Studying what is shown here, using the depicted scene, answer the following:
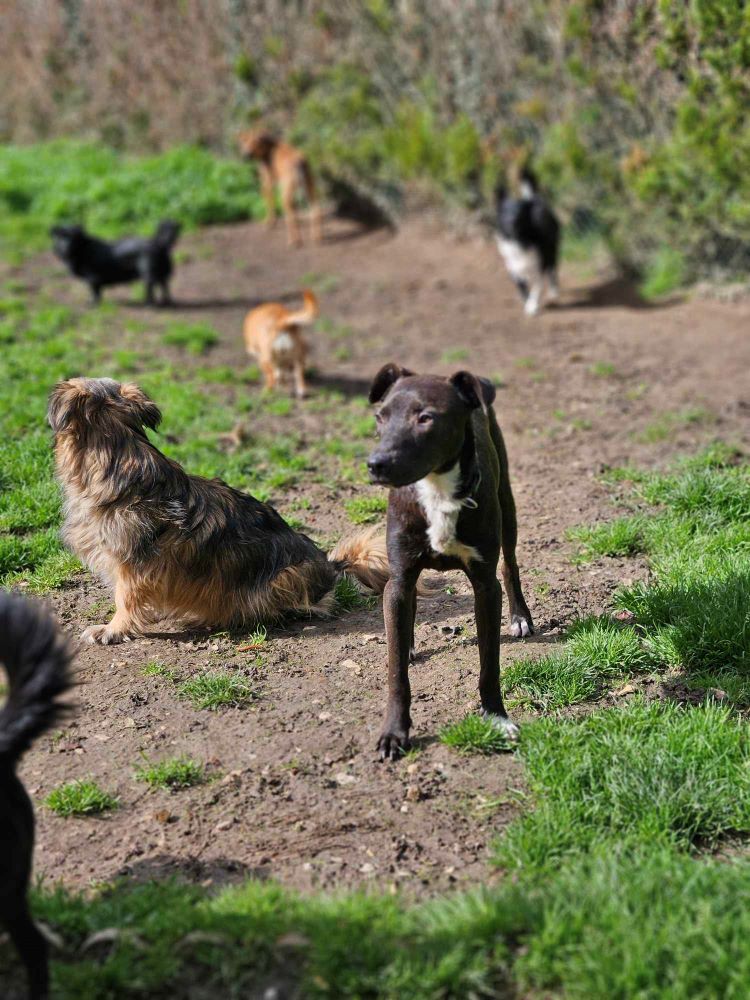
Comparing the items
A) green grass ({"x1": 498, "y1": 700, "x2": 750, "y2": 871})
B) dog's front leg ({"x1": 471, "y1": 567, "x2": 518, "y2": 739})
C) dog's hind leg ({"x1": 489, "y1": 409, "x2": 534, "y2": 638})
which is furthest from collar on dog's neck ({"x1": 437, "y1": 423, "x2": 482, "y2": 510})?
green grass ({"x1": 498, "y1": 700, "x2": 750, "y2": 871})

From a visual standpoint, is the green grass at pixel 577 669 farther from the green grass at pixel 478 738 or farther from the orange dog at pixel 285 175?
the orange dog at pixel 285 175

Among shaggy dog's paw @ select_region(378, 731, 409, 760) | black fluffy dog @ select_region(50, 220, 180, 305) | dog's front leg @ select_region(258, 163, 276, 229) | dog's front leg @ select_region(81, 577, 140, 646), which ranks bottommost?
shaggy dog's paw @ select_region(378, 731, 409, 760)

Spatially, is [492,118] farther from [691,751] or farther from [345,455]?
[691,751]

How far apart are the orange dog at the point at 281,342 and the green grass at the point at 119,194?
273 inches

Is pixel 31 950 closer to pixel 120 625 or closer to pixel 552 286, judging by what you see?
pixel 120 625

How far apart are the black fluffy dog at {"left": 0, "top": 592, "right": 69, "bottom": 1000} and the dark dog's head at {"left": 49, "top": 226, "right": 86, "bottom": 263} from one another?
10462 millimetres

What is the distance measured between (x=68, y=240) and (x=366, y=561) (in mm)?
8360

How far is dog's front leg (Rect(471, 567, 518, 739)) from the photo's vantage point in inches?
169

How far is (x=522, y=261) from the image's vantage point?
12.1 metres

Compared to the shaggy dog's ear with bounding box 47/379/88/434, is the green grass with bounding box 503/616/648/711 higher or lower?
lower

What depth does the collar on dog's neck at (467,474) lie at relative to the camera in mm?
4094

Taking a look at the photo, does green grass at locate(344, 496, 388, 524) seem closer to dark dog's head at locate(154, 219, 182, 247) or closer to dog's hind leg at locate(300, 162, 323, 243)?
A: dark dog's head at locate(154, 219, 182, 247)

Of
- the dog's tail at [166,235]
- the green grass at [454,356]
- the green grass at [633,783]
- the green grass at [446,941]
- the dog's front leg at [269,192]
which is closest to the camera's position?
the green grass at [446,941]

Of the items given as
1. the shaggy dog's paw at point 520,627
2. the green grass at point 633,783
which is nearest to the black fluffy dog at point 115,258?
the shaggy dog's paw at point 520,627
